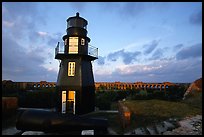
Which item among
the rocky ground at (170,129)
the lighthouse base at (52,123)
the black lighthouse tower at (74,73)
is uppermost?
the black lighthouse tower at (74,73)

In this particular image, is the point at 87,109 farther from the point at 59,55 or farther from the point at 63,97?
the point at 59,55

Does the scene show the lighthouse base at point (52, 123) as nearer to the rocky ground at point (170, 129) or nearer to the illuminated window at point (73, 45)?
the rocky ground at point (170, 129)

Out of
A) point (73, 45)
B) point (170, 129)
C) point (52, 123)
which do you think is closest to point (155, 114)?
point (170, 129)

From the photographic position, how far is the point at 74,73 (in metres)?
15.4

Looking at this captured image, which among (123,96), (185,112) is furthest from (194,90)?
(123,96)

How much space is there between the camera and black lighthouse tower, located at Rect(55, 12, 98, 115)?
15.1 m

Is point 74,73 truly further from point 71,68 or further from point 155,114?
point 155,114

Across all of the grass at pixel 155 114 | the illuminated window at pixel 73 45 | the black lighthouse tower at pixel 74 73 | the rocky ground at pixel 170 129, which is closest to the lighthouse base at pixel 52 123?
the rocky ground at pixel 170 129

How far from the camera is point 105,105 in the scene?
18.8 meters

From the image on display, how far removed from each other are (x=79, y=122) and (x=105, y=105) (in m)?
9.97

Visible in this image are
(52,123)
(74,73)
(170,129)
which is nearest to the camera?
(52,123)

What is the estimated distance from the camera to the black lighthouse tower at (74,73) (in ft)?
49.5

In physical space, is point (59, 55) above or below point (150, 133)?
above

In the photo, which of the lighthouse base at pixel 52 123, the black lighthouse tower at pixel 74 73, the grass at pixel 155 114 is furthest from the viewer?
the black lighthouse tower at pixel 74 73
